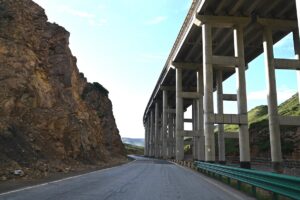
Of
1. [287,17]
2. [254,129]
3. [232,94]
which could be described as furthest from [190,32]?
[254,129]

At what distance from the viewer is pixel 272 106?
119 ft

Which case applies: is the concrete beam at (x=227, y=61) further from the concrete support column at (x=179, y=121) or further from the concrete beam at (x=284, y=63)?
the concrete support column at (x=179, y=121)

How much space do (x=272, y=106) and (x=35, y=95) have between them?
74.5ft

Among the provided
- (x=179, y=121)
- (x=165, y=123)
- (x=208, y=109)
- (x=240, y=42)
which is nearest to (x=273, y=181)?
(x=208, y=109)

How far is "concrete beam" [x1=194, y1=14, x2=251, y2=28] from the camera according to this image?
115 feet

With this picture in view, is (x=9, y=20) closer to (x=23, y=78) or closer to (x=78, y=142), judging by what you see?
(x=23, y=78)

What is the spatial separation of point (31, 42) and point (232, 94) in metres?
31.1

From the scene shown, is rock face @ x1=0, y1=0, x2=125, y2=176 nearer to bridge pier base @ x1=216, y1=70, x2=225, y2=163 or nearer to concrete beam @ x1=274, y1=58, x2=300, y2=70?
bridge pier base @ x1=216, y1=70, x2=225, y2=163

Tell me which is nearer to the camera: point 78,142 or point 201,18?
point 78,142

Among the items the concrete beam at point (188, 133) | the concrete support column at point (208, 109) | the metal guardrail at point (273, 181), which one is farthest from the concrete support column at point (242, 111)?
the concrete beam at point (188, 133)

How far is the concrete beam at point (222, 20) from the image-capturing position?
35.1 meters

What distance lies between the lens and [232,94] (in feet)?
171

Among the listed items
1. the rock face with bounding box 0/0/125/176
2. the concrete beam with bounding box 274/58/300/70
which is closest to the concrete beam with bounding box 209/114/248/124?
the concrete beam with bounding box 274/58/300/70

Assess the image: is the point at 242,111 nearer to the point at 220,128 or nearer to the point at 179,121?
the point at 220,128
